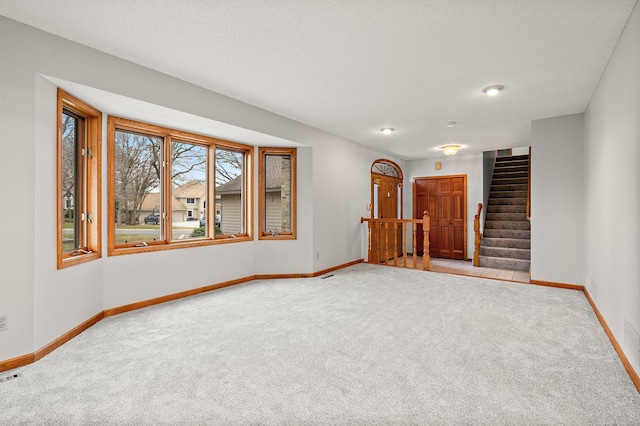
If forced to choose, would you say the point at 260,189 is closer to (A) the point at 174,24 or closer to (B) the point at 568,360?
(A) the point at 174,24

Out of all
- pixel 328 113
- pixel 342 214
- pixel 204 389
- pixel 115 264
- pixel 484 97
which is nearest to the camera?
pixel 204 389

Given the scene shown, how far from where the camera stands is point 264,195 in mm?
5297

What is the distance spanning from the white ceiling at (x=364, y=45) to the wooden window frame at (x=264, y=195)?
1.10 metres

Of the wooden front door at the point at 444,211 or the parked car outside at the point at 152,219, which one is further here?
the wooden front door at the point at 444,211

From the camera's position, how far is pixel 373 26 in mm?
2395

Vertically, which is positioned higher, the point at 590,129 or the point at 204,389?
the point at 590,129

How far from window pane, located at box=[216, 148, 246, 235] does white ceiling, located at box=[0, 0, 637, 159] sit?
111 centimetres

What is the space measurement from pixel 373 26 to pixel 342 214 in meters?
3.95

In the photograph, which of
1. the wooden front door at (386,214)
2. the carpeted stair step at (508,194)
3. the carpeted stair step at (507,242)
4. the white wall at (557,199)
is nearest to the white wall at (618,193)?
the white wall at (557,199)

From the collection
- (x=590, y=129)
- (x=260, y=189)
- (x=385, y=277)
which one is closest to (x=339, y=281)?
(x=385, y=277)

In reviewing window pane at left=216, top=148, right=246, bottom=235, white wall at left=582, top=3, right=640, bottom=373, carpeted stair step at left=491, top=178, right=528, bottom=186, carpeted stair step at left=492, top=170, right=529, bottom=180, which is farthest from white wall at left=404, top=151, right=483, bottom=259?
window pane at left=216, top=148, right=246, bottom=235

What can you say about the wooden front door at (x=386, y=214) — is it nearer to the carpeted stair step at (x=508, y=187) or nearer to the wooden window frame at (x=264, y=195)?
the wooden window frame at (x=264, y=195)

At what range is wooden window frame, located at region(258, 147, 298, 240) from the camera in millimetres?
5234

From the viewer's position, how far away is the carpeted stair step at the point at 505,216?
720cm
